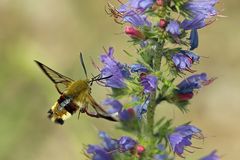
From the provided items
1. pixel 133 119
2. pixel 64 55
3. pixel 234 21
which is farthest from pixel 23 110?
pixel 234 21

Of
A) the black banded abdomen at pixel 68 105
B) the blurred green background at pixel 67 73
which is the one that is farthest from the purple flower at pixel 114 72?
the blurred green background at pixel 67 73

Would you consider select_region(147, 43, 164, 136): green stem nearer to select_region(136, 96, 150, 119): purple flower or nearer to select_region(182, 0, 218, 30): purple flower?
select_region(136, 96, 150, 119): purple flower

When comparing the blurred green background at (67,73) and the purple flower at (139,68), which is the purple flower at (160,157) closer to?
the purple flower at (139,68)

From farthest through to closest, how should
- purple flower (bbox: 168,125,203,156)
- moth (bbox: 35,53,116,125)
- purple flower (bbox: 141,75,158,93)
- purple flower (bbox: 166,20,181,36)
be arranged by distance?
purple flower (bbox: 168,125,203,156) < moth (bbox: 35,53,116,125) < purple flower (bbox: 141,75,158,93) < purple flower (bbox: 166,20,181,36)

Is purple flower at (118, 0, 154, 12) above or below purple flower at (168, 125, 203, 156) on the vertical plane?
above

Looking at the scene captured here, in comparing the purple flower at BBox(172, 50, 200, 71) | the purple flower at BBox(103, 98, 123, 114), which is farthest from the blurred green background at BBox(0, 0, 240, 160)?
the purple flower at BBox(172, 50, 200, 71)

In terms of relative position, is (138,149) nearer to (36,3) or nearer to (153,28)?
(153,28)
